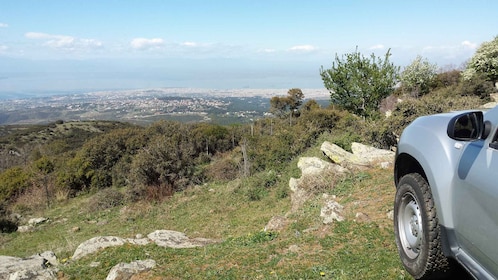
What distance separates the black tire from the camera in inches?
118

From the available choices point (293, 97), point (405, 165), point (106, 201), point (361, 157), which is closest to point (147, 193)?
point (106, 201)

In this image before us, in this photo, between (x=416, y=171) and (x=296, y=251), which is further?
(x=296, y=251)

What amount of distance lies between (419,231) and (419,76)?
123 feet

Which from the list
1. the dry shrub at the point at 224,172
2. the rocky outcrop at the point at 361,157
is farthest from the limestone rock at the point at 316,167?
the dry shrub at the point at 224,172

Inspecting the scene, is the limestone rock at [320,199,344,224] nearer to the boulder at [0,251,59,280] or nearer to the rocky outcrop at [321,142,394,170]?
the rocky outcrop at [321,142,394,170]

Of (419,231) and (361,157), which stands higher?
(419,231)

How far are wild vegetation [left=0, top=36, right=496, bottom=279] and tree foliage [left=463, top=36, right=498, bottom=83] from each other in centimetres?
144

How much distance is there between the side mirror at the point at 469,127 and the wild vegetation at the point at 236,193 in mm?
2080

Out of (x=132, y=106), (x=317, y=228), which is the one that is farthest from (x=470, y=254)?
(x=132, y=106)

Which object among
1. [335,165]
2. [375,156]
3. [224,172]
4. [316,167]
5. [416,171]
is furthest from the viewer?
[224,172]

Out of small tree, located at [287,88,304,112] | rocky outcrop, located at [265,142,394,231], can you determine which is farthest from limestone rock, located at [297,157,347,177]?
small tree, located at [287,88,304,112]

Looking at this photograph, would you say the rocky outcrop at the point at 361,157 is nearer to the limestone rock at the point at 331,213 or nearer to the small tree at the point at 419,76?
the limestone rock at the point at 331,213

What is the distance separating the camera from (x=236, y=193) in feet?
57.4

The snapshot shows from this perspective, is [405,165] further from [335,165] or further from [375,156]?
[375,156]
